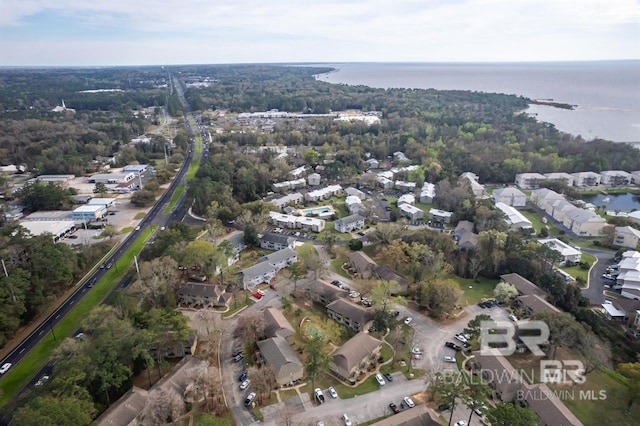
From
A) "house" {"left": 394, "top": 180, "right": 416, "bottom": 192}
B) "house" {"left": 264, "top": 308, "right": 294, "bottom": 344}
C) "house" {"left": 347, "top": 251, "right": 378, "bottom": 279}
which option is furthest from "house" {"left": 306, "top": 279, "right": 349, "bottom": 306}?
"house" {"left": 394, "top": 180, "right": 416, "bottom": 192}

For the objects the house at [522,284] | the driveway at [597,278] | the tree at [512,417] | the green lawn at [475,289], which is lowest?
the green lawn at [475,289]

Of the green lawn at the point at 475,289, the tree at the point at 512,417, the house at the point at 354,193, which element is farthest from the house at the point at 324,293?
the house at the point at 354,193

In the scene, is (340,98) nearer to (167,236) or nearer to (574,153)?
(574,153)

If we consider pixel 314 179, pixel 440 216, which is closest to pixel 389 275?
pixel 440 216

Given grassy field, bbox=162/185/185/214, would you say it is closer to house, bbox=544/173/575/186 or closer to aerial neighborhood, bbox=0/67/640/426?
aerial neighborhood, bbox=0/67/640/426

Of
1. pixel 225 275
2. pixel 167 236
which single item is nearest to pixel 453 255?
pixel 225 275

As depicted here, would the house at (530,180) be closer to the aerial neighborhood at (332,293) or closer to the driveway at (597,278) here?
the aerial neighborhood at (332,293)
